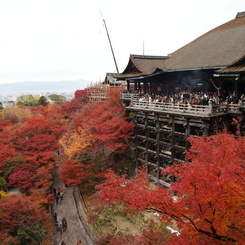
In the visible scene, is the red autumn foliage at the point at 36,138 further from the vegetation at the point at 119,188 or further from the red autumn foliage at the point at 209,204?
the red autumn foliage at the point at 209,204

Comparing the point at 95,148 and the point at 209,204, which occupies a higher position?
the point at 209,204

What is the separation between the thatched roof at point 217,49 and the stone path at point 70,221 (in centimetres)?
1725

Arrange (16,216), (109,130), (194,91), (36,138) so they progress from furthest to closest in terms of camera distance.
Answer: (36,138) → (109,130) → (194,91) → (16,216)

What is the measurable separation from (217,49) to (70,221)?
68.6 feet

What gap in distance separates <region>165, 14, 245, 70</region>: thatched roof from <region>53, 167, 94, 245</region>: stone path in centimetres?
1725

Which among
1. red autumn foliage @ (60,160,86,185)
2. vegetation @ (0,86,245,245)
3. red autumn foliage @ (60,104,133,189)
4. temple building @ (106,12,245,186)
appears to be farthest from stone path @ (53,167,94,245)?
temple building @ (106,12,245,186)

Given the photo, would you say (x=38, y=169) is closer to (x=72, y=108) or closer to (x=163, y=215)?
(x=163, y=215)

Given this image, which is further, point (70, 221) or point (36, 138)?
point (36, 138)

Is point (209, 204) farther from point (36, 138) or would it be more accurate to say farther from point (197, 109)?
point (36, 138)

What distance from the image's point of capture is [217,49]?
19344 mm

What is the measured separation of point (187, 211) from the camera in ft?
29.0

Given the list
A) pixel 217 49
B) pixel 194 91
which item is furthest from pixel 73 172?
pixel 217 49

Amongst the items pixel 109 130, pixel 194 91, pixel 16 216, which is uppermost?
pixel 194 91

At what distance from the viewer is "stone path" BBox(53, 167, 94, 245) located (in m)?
16.4
